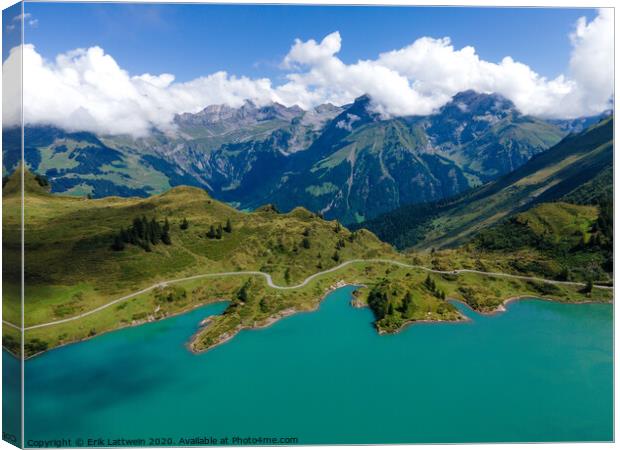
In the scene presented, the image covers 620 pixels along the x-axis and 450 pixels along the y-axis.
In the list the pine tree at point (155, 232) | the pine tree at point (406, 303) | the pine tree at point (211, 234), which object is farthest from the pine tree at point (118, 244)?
the pine tree at point (406, 303)

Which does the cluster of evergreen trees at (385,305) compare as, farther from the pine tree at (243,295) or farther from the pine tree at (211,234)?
the pine tree at (211,234)

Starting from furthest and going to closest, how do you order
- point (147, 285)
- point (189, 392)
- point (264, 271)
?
point (264, 271) < point (147, 285) < point (189, 392)

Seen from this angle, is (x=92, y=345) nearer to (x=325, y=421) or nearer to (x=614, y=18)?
(x=325, y=421)

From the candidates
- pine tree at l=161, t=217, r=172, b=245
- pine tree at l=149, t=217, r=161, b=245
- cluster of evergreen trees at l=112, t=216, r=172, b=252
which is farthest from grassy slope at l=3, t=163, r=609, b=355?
pine tree at l=149, t=217, r=161, b=245

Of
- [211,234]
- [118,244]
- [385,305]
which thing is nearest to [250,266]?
[211,234]

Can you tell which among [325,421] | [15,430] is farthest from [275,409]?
[15,430]

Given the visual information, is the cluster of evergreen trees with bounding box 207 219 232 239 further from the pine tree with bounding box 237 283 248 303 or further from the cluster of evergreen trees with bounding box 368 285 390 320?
the cluster of evergreen trees with bounding box 368 285 390 320

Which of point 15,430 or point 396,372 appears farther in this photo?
point 396,372
